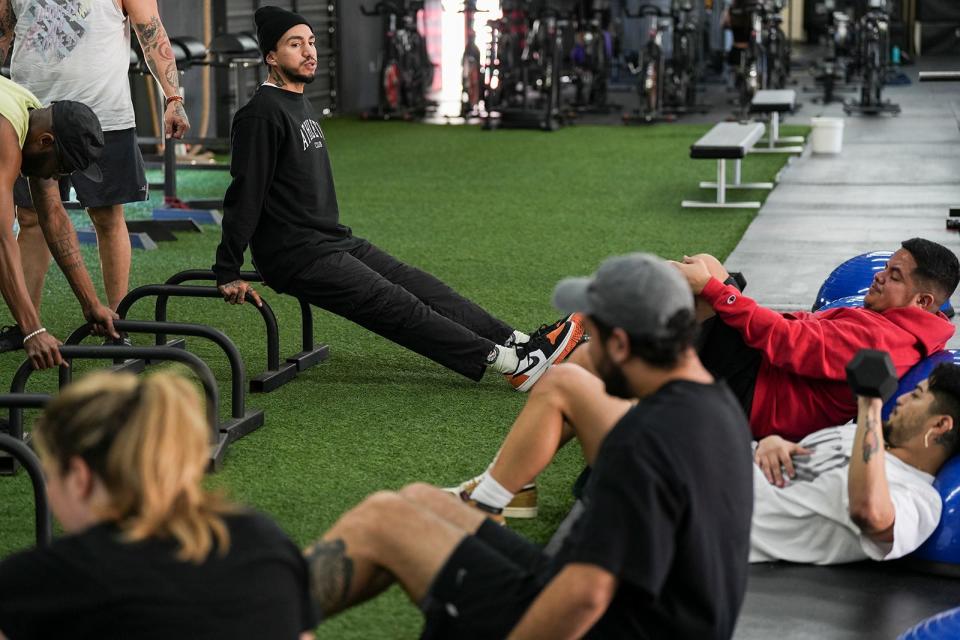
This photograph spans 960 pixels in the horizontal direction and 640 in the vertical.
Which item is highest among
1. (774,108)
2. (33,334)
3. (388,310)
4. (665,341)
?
(774,108)

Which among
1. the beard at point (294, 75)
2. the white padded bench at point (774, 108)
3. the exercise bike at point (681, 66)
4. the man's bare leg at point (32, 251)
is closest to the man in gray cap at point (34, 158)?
the beard at point (294, 75)

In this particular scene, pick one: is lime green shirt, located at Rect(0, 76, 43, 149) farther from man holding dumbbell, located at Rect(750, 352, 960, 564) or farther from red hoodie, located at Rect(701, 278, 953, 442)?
man holding dumbbell, located at Rect(750, 352, 960, 564)

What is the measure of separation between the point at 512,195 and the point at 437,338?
4.59 meters

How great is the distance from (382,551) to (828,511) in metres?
1.26

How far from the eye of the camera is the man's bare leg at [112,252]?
16.7ft

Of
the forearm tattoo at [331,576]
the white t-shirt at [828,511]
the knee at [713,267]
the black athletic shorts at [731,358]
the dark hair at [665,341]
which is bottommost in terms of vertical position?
the white t-shirt at [828,511]

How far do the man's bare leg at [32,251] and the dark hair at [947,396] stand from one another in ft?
10.8

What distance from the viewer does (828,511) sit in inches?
123

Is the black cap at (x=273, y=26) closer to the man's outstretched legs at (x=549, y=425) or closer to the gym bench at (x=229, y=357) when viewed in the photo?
the gym bench at (x=229, y=357)

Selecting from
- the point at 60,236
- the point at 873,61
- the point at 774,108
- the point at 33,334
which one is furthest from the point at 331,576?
the point at 873,61

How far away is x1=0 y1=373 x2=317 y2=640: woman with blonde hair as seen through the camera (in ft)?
5.44

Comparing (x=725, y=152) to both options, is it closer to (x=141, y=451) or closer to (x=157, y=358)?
(x=157, y=358)

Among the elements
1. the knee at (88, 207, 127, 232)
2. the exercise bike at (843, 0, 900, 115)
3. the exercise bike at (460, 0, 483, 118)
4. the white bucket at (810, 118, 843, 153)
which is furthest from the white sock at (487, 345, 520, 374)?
the exercise bike at (843, 0, 900, 115)

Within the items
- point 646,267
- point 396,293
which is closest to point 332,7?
point 396,293
